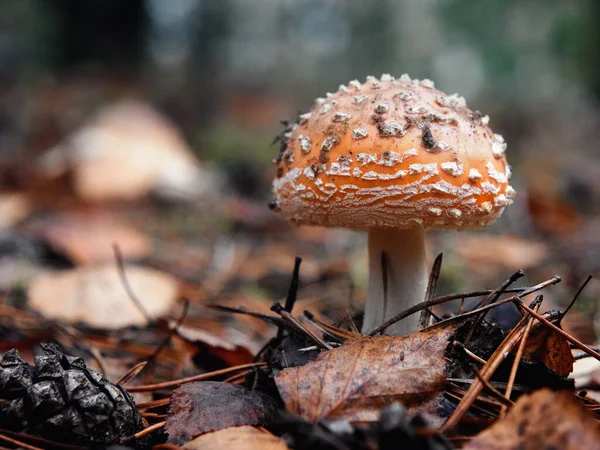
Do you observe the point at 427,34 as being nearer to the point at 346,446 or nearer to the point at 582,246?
the point at 582,246

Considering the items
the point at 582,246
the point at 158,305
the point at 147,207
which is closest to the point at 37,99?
the point at 147,207

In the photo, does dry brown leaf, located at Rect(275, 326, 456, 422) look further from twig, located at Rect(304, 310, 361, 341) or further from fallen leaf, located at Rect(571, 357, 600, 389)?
fallen leaf, located at Rect(571, 357, 600, 389)

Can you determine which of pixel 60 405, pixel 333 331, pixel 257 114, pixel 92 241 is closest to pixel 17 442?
pixel 60 405

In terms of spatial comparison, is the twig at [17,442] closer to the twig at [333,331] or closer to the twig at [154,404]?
the twig at [154,404]

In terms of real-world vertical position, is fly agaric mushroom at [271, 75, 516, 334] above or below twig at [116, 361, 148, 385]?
above

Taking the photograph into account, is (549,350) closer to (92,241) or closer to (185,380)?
(185,380)

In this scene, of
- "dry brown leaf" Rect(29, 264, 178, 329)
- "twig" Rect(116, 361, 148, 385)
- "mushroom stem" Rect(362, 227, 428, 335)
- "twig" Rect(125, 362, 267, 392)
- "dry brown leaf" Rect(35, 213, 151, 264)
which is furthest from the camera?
"dry brown leaf" Rect(35, 213, 151, 264)

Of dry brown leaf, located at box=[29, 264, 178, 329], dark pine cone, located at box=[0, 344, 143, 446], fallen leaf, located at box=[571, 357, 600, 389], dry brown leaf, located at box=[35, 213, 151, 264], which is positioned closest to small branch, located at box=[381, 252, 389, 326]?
fallen leaf, located at box=[571, 357, 600, 389]
